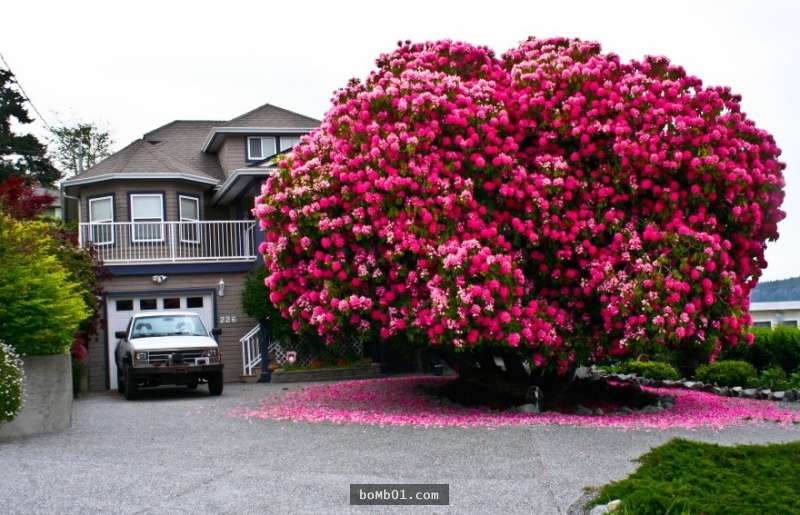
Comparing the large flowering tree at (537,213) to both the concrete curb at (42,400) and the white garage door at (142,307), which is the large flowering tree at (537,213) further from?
the white garage door at (142,307)

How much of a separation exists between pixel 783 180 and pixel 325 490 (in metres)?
9.48

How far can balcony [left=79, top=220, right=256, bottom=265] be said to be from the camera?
23986 millimetres

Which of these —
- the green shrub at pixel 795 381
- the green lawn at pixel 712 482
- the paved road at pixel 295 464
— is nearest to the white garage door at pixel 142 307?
the paved road at pixel 295 464

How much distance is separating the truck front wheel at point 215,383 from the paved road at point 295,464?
466 centimetres

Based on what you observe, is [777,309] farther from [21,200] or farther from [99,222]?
[21,200]

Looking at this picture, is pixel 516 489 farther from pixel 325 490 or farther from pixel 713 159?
pixel 713 159

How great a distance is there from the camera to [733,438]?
34.6 ft

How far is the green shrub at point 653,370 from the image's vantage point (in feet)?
62.7

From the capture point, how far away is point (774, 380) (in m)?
16.4

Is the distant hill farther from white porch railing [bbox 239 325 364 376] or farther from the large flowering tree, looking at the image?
the large flowering tree

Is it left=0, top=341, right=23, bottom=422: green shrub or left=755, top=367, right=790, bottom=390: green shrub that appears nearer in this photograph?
left=0, top=341, right=23, bottom=422: green shrub

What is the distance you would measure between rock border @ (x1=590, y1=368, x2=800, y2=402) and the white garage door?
10559mm

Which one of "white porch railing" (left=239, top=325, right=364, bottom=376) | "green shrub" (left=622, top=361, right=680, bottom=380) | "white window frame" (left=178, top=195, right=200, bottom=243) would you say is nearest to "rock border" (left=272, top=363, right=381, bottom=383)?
"white porch railing" (left=239, top=325, right=364, bottom=376)

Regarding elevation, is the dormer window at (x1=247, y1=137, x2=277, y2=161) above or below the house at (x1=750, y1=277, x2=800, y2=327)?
above
